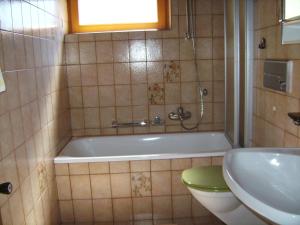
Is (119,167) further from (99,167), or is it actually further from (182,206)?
(182,206)

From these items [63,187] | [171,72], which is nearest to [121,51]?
[171,72]

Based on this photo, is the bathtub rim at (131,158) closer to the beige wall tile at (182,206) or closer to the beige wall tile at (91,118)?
the beige wall tile at (182,206)

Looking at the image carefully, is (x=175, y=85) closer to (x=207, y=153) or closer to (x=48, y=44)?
(x=207, y=153)

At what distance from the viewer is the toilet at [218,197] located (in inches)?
66.4

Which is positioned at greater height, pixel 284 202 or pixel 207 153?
pixel 284 202

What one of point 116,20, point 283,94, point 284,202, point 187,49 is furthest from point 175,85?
point 284,202

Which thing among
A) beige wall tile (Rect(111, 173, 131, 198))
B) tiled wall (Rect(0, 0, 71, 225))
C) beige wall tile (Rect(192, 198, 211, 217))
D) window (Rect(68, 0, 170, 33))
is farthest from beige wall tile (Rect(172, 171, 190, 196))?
window (Rect(68, 0, 170, 33))

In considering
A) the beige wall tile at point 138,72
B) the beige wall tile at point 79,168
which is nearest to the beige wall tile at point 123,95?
the beige wall tile at point 138,72

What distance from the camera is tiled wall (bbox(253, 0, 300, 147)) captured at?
5.65ft

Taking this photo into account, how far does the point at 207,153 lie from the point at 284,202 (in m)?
1.27

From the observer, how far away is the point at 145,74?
2992 mm

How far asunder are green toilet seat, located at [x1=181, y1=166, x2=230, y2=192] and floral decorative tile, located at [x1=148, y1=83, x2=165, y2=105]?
1.20 metres

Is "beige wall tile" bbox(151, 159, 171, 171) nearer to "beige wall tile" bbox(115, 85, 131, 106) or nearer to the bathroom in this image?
the bathroom

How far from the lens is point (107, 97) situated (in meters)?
3.04
